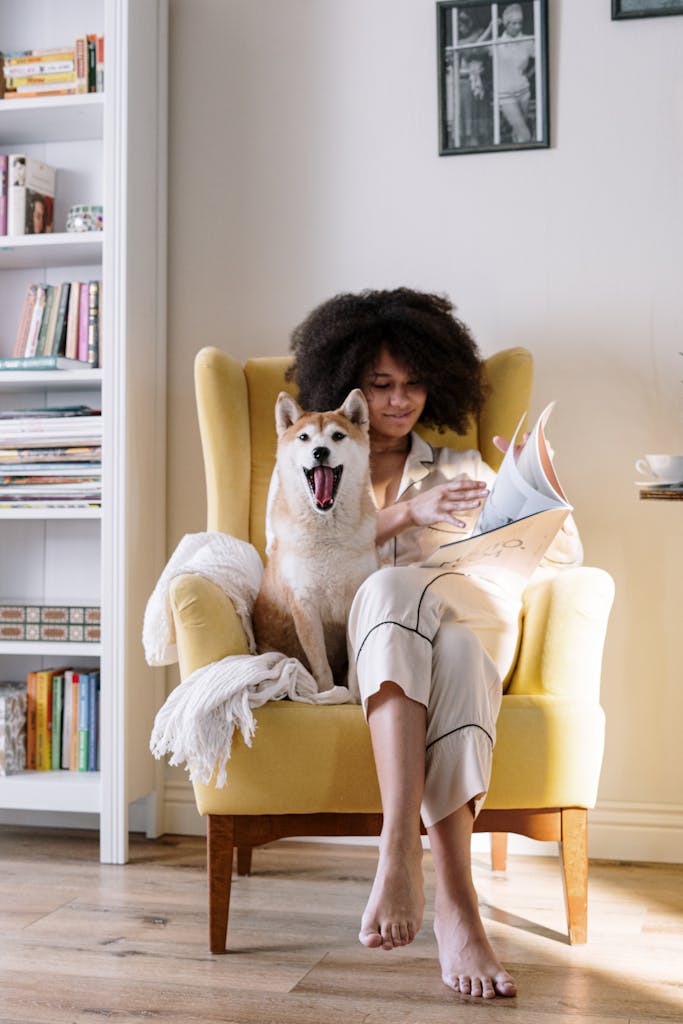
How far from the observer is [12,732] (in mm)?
2449

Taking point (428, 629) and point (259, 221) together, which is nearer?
point (428, 629)

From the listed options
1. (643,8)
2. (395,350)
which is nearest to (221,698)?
(395,350)

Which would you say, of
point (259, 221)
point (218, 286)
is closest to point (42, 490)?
point (218, 286)

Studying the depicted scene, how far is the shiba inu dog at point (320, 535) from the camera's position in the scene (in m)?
1.84

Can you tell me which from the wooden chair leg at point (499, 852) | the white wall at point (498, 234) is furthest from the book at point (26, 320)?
the wooden chair leg at point (499, 852)

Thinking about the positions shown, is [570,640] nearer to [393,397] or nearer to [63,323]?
[393,397]

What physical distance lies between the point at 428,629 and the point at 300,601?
298mm

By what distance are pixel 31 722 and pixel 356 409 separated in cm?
117

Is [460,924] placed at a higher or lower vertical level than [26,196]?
lower

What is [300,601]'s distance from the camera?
1.84m

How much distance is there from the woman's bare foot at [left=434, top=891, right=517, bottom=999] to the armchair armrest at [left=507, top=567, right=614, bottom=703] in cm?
41

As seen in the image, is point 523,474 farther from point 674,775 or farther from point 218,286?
point 218,286

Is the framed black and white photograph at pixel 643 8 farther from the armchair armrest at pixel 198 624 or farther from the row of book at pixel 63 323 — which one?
the armchair armrest at pixel 198 624

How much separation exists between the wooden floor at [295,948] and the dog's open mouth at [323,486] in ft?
2.38
